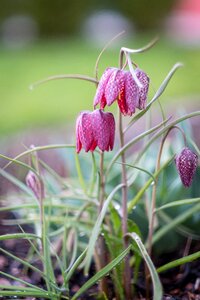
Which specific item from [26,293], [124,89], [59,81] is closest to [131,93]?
[124,89]

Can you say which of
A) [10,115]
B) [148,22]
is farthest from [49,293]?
[148,22]

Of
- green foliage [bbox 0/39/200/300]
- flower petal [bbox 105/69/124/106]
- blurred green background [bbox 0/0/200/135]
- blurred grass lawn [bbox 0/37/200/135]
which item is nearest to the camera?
flower petal [bbox 105/69/124/106]

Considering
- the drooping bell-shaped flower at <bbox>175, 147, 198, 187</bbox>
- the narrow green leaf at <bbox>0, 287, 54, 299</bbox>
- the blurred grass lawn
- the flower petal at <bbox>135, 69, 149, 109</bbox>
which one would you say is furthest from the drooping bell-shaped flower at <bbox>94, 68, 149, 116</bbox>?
the blurred grass lawn

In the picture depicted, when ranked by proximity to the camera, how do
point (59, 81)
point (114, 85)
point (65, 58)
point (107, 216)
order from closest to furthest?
1. point (114, 85)
2. point (107, 216)
3. point (59, 81)
4. point (65, 58)

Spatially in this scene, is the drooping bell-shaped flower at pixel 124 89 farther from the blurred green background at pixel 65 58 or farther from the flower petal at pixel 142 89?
the blurred green background at pixel 65 58

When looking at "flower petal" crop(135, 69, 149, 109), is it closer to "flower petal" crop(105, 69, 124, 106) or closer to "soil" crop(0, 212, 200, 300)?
"flower petal" crop(105, 69, 124, 106)

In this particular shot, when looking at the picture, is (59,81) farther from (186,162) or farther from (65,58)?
(186,162)

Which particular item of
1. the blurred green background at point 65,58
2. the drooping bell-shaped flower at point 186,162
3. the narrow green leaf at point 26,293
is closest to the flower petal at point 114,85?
the drooping bell-shaped flower at point 186,162
